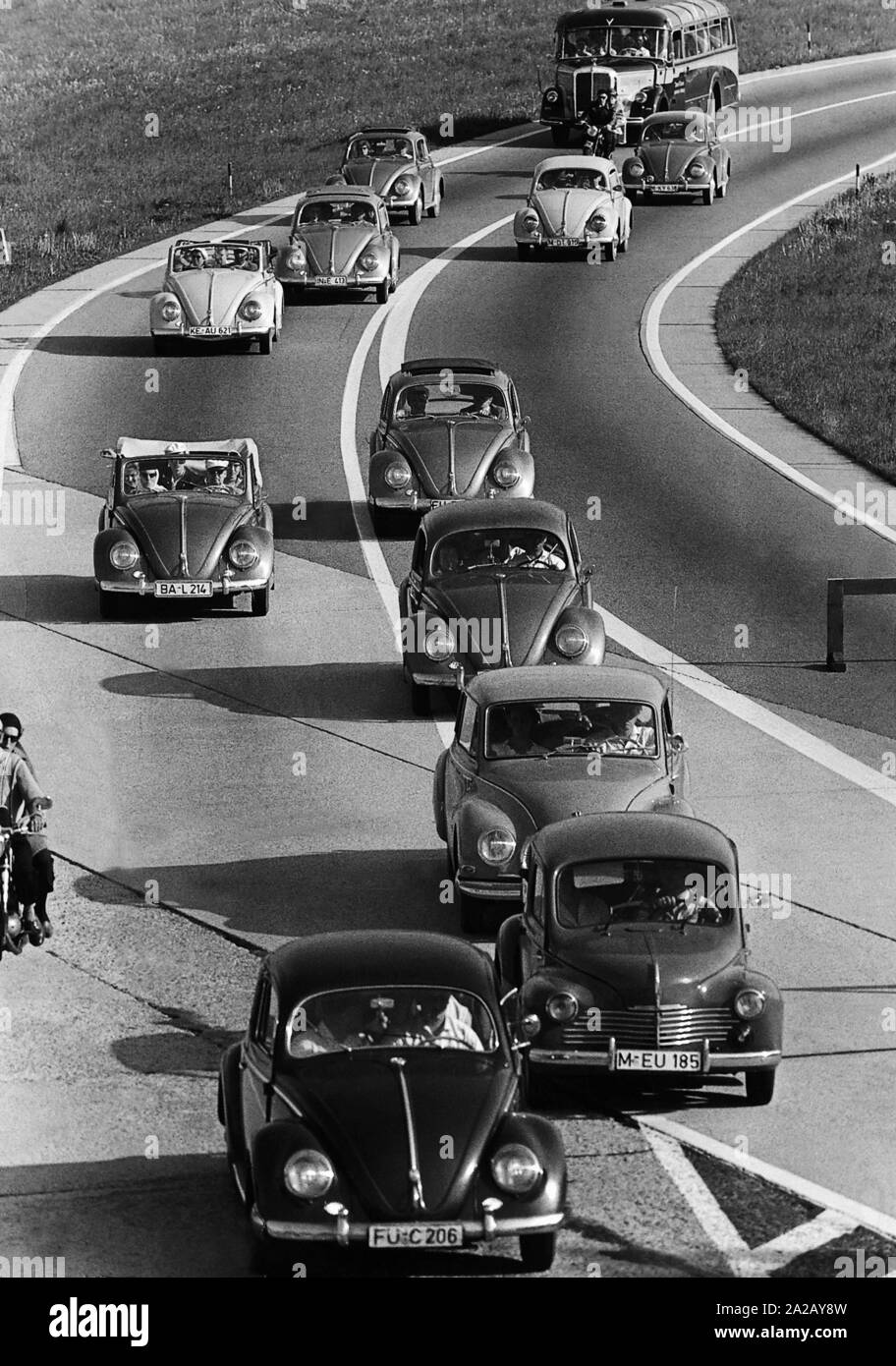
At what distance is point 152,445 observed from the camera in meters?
25.0

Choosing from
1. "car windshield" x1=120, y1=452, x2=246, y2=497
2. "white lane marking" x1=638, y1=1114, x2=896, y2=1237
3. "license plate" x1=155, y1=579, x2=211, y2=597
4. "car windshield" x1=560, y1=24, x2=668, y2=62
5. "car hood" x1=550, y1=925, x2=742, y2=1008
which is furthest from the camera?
"car windshield" x1=560, y1=24, x2=668, y2=62

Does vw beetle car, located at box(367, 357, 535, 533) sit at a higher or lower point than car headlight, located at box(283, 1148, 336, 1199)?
higher

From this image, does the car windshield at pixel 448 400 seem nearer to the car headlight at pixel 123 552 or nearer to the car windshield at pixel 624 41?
the car headlight at pixel 123 552

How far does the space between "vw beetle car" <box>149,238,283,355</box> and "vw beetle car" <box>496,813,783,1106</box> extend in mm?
21639

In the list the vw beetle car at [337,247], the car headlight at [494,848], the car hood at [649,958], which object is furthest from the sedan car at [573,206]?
the car hood at [649,958]

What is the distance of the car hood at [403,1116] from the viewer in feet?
36.6

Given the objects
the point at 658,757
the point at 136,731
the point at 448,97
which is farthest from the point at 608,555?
the point at 448,97

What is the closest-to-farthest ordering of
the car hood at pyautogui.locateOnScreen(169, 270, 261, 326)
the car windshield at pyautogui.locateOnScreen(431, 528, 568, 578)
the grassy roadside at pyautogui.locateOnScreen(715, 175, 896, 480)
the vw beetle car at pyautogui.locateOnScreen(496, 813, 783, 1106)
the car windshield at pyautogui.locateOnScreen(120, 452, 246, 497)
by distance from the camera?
1. the vw beetle car at pyautogui.locateOnScreen(496, 813, 783, 1106)
2. the car windshield at pyautogui.locateOnScreen(431, 528, 568, 578)
3. the car windshield at pyautogui.locateOnScreen(120, 452, 246, 497)
4. the grassy roadside at pyautogui.locateOnScreen(715, 175, 896, 480)
5. the car hood at pyautogui.locateOnScreen(169, 270, 261, 326)

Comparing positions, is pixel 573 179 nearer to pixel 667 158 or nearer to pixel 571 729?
pixel 667 158

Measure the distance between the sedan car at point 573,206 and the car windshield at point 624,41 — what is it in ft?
37.8

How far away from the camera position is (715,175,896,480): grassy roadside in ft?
110

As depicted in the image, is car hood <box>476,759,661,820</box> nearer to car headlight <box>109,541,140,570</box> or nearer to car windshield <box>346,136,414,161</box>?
car headlight <box>109,541,140,570</box>

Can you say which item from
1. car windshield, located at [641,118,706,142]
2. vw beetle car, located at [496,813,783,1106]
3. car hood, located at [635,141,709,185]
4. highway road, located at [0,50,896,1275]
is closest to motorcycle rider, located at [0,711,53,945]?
highway road, located at [0,50,896,1275]

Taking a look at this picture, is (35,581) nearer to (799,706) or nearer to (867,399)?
(799,706)
